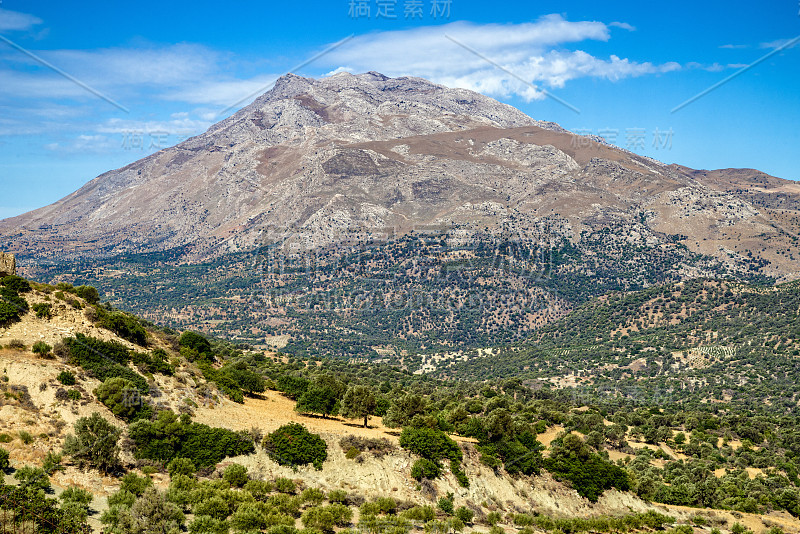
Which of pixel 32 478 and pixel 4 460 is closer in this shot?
pixel 32 478

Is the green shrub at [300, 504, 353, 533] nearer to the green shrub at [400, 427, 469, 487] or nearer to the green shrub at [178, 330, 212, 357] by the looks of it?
the green shrub at [400, 427, 469, 487]

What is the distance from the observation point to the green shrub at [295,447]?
3762cm

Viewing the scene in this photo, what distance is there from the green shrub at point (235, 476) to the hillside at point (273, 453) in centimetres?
13

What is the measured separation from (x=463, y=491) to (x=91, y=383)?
25.2 m

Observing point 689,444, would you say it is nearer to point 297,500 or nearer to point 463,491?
point 463,491

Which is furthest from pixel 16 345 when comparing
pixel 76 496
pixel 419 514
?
pixel 419 514

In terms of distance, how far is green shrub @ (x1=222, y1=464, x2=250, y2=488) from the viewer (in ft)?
112

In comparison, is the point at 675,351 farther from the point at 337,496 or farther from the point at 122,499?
the point at 122,499

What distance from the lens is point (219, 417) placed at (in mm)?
41469

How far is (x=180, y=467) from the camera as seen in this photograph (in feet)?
111

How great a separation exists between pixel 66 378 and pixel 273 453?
1327 centimetres

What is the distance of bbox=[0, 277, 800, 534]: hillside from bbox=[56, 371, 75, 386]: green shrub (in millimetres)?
76

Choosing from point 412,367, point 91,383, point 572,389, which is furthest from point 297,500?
point 412,367

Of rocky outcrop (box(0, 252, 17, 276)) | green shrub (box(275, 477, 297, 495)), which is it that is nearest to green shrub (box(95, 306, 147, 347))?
rocky outcrop (box(0, 252, 17, 276))
